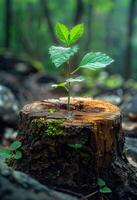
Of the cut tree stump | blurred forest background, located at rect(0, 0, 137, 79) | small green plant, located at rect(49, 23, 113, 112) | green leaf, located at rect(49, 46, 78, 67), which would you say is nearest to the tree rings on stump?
the cut tree stump

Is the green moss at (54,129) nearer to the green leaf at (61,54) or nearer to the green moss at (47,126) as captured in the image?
the green moss at (47,126)

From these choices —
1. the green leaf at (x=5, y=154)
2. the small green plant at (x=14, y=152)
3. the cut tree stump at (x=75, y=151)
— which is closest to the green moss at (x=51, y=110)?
the cut tree stump at (x=75, y=151)

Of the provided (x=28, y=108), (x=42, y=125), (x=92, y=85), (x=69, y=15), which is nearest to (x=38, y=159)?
(x=42, y=125)

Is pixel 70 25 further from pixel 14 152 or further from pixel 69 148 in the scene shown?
pixel 69 148

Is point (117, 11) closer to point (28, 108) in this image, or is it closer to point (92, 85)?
point (92, 85)

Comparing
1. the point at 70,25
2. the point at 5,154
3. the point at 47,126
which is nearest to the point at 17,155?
the point at 5,154

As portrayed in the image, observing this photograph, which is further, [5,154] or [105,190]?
[5,154]

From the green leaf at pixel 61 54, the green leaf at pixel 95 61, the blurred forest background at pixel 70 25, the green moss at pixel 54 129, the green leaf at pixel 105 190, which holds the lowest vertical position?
the blurred forest background at pixel 70 25
